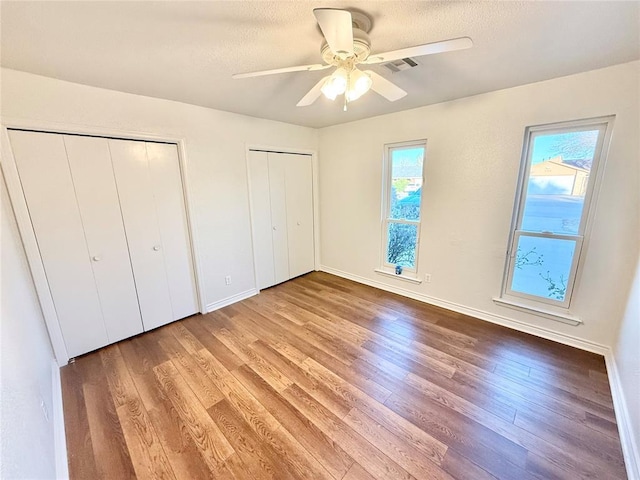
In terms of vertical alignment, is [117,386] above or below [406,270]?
below

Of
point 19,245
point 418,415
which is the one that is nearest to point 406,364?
point 418,415

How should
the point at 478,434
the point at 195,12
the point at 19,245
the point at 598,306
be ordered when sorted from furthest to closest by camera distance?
the point at 598,306 → the point at 19,245 → the point at 478,434 → the point at 195,12

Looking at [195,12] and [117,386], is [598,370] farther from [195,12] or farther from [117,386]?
[117,386]

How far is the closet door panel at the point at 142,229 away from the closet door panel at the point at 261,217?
1.12m

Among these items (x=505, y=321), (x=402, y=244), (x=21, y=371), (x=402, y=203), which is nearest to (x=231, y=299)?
(x=21, y=371)

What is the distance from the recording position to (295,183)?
382cm

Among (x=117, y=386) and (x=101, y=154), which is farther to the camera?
(x=101, y=154)

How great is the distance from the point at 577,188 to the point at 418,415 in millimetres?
2251

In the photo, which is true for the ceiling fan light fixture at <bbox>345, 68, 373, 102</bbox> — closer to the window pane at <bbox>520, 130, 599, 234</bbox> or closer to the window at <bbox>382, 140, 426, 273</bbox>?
the window at <bbox>382, 140, 426, 273</bbox>

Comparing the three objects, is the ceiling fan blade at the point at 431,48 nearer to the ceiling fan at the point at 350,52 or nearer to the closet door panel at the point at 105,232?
the ceiling fan at the point at 350,52

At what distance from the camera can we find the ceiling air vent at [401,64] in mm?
1703

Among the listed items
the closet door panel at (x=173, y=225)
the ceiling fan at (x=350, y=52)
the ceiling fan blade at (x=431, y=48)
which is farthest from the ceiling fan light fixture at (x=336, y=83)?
the closet door panel at (x=173, y=225)

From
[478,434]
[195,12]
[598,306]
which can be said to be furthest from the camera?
[598,306]

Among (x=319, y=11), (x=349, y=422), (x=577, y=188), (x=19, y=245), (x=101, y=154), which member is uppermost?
(x=319, y=11)
